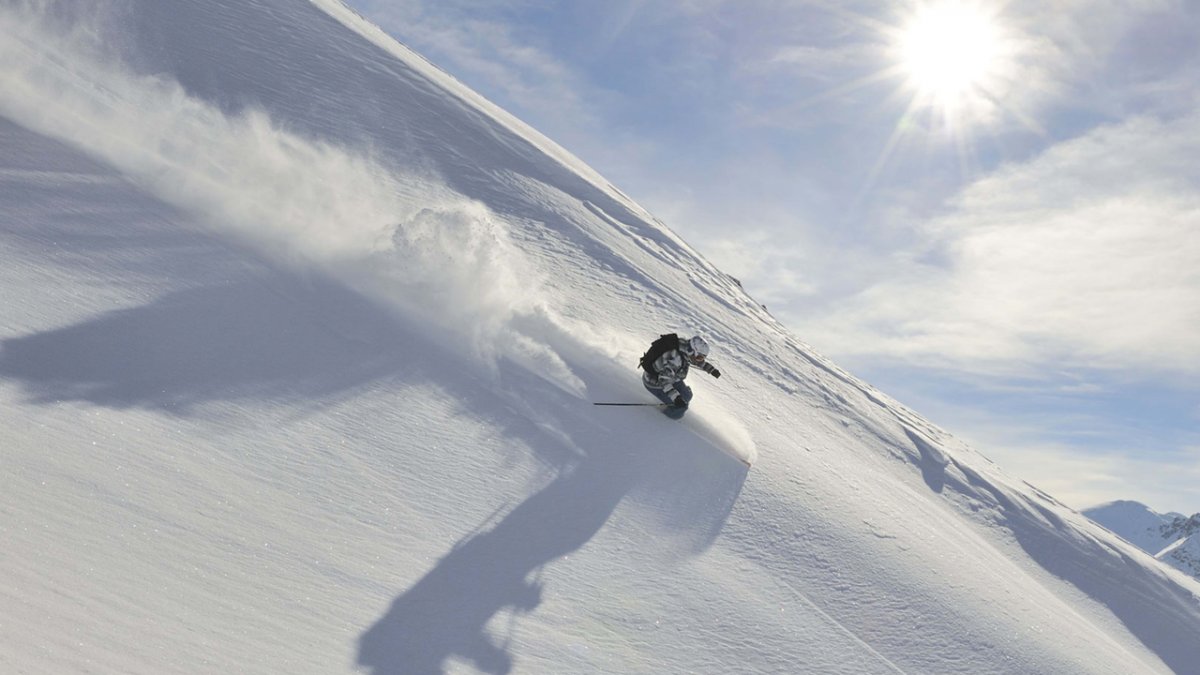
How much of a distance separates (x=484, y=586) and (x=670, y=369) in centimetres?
486

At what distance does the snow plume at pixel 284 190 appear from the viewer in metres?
10.4

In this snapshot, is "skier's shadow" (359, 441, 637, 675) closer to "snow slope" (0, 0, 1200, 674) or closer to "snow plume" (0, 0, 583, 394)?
"snow slope" (0, 0, 1200, 674)

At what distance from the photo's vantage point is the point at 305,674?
4328 mm

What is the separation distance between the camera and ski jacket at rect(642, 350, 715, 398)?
32.4 feet

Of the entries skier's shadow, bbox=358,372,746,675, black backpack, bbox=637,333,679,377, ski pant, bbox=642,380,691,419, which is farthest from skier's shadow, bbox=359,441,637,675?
black backpack, bbox=637,333,679,377

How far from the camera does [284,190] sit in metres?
12.3

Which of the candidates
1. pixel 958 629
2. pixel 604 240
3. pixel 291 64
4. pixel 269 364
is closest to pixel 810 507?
pixel 958 629

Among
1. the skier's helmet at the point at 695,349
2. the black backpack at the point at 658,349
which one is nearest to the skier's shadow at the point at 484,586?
the black backpack at the point at 658,349

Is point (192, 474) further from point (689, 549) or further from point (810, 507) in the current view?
point (810, 507)

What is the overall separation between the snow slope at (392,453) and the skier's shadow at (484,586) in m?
0.03

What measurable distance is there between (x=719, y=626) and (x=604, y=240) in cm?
1236

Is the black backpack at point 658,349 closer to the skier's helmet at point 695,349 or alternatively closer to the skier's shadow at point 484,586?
the skier's helmet at point 695,349

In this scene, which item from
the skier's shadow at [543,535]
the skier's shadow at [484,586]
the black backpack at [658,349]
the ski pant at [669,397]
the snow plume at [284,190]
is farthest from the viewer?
the snow plume at [284,190]

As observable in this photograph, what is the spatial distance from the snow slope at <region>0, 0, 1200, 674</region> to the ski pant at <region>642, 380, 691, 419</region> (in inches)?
12.5
